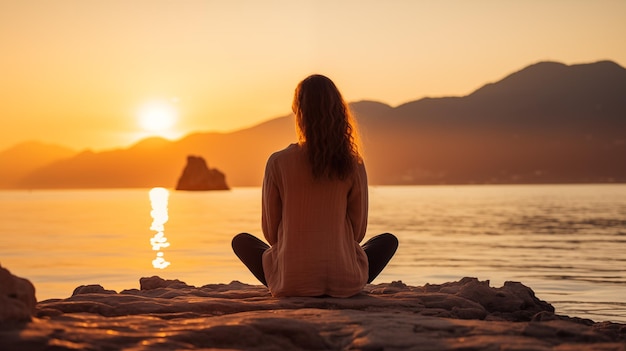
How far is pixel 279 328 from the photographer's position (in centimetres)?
500

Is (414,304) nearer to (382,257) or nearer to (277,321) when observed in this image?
(382,257)

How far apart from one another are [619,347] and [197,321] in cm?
277

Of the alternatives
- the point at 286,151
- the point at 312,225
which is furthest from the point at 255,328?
the point at 286,151

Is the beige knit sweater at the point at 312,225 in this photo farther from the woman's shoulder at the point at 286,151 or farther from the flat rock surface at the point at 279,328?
the flat rock surface at the point at 279,328

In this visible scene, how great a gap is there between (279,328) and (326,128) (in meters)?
2.02

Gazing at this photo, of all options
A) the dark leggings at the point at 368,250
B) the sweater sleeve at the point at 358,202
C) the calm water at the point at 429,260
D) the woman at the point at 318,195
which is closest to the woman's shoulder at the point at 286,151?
the woman at the point at 318,195

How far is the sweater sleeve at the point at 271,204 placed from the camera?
6695 mm

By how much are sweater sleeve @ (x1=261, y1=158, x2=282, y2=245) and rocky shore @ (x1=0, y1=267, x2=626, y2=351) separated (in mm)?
750

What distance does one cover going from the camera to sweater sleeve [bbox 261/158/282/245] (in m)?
6.70

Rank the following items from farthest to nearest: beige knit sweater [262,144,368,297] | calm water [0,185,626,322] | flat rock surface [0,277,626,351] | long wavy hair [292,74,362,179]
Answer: calm water [0,185,626,322] < beige knit sweater [262,144,368,297] < long wavy hair [292,74,362,179] < flat rock surface [0,277,626,351]

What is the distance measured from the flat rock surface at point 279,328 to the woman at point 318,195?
0.71 ft

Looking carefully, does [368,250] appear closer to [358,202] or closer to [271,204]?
[358,202]

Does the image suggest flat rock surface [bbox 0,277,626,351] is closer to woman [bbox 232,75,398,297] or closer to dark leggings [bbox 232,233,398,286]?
woman [bbox 232,75,398,297]

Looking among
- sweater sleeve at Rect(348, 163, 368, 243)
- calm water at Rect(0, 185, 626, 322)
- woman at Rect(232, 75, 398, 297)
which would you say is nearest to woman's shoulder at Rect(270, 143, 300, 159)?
woman at Rect(232, 75, 398, 297)
